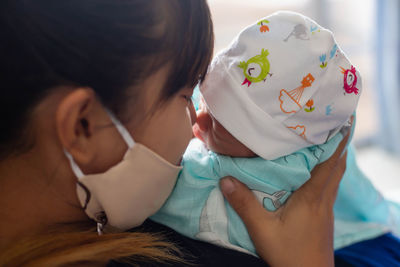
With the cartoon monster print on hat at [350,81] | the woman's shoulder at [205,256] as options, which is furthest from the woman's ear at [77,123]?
the cartoon monster print on hat at [350,81]

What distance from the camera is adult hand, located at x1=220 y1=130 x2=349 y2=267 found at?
2.56ft

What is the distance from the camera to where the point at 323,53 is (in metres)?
0.80

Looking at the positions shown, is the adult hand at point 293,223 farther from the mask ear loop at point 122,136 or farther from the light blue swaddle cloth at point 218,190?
the mask ear loop at point 122,136

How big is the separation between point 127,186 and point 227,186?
248 mm

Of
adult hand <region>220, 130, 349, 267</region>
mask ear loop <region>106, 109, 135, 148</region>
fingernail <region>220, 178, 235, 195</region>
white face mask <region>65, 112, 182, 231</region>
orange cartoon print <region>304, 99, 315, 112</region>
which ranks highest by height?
mask ear loop <region>106, 109, 135, 148</region>

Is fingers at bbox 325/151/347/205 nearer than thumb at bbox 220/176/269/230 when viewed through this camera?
No

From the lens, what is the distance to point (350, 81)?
834mm

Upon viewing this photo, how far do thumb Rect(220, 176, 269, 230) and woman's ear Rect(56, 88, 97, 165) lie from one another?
1.10 feet

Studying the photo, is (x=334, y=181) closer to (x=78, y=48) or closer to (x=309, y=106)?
(x=309, y=106)

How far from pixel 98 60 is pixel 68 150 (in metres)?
0.16

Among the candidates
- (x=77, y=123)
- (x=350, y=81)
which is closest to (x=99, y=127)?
(x=77, y=123)

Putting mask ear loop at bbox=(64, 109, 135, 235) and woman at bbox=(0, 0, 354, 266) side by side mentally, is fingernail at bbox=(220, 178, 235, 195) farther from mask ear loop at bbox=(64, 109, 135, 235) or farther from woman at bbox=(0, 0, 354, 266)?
mask ear loop at bbox=(64, 109, 135, 235)

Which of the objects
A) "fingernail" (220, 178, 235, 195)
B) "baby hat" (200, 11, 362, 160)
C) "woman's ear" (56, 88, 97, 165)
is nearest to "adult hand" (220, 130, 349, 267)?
"fingernail" (220, 178, 235, 195)

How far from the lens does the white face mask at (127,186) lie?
0.65 meters
